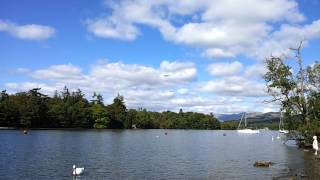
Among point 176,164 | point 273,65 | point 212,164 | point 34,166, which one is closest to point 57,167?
point 34,166

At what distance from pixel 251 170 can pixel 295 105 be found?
106ft

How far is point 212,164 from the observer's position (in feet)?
178

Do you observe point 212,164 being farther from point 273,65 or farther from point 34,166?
point 273,65

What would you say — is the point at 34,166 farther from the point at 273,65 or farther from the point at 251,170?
the point at 273,65

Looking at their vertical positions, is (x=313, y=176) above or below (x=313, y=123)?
below

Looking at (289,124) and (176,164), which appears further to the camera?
(289,124)

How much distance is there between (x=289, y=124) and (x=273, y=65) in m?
10.9

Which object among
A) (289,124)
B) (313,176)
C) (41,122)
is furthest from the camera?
(41,122)

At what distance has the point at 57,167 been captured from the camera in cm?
4878

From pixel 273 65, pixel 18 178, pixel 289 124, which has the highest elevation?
pixel 273 65

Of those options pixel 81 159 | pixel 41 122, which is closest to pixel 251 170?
pixel 81 159

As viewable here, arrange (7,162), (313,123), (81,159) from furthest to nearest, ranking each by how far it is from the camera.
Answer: (313,123), (81,159), (7,162)

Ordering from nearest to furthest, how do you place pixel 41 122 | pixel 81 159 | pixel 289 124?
pixel 81 159, pixel 289 124, pixel 41 122

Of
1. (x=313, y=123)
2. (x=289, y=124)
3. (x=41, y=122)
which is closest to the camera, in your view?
(x=313, y=123)
